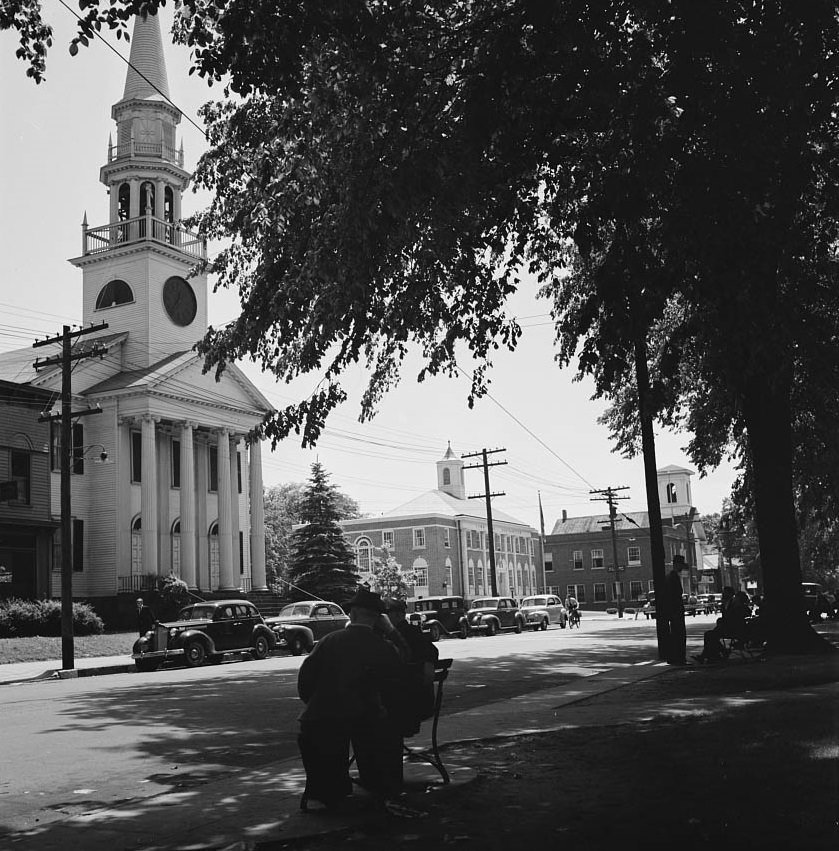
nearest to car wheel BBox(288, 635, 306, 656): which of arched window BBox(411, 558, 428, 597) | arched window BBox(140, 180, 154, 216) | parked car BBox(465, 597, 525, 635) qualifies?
parked car BBox(465, 597, 525, 635)

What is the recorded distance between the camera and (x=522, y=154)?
38.8 ft

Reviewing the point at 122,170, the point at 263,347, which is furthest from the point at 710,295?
the point at 122,170

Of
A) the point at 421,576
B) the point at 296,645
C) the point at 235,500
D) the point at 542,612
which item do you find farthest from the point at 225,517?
the point at 421,576

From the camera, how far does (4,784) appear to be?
343 inches

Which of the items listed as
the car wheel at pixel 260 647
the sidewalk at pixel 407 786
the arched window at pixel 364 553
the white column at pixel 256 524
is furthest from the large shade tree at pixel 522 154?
the arched window at pixel 364 553

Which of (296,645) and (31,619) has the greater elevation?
(31,619)

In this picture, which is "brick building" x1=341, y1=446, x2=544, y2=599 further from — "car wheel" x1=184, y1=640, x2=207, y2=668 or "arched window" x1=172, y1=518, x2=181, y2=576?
"car wheel" x1=184, y1=640, x2=207, y2=668

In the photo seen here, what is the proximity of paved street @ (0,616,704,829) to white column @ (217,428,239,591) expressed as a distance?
2772cm

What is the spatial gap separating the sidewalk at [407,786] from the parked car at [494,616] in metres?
28.9

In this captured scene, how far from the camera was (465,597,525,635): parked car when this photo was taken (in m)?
43.9

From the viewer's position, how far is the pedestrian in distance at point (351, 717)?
274 inches

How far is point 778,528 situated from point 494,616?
87.8 feet

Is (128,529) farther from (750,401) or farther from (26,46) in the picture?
(26,46)

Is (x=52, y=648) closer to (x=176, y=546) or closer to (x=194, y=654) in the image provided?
(x=194, y=654)
